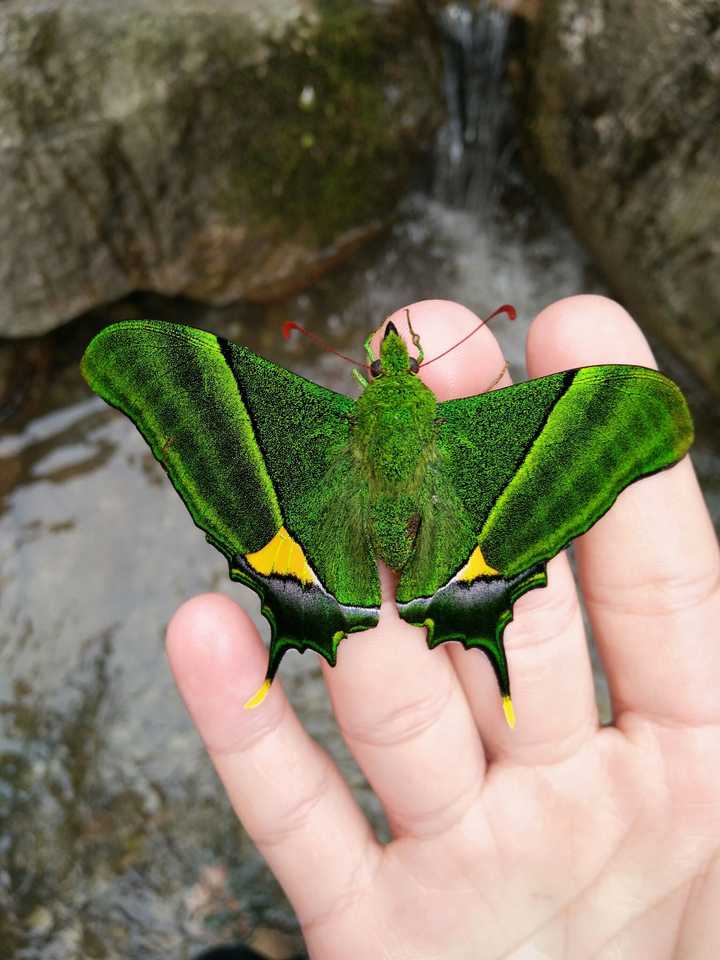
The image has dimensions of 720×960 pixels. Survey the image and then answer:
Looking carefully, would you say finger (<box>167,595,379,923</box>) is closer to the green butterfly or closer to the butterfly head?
the green butterfly

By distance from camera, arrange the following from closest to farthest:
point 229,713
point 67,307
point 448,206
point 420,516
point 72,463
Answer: point 420,516 → point 229,713 → point 67,307 → point 72,463 → point 448,206

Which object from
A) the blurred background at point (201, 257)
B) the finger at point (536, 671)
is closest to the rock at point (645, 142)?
the blurred background at point (201, 257)

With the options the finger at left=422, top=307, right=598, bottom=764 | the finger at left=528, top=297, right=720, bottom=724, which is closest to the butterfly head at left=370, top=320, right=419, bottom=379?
the finger at left=422, top=307, right=598, bottom=764

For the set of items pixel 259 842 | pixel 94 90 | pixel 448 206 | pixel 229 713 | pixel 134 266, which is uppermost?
pixel 94 90

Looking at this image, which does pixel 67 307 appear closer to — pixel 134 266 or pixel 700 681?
pixel 134 266

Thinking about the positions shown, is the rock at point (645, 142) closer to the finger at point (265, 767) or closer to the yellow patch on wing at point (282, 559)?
the yellow patch on wing at point (282, 559)

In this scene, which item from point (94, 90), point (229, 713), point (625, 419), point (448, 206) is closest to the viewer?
point (625, 419)

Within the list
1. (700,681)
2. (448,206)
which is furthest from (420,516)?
(448,206)

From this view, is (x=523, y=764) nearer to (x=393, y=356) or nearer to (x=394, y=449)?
(x=394, y=449)
